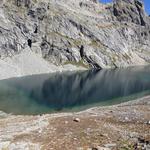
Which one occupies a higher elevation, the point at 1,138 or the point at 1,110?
the point at 1,138

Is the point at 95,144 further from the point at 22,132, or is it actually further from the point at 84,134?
the point at 22,132

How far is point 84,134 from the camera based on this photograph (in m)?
28.8

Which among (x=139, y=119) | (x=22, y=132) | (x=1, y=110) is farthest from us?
(x=1, y=110)

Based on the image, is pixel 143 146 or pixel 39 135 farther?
pixel 39 135

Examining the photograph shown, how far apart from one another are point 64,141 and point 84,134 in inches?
103

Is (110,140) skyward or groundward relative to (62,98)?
skyward

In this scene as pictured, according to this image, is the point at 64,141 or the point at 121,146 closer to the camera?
the point at 121,146

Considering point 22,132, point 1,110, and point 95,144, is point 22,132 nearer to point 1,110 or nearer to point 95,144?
point 95,144

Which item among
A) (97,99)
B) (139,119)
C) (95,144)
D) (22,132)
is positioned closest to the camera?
(95,144)

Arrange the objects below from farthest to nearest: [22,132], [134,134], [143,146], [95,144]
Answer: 1. [22,132]
2. [134,134]
3. [95,144]
4. [143,146]

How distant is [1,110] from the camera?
86438 mm

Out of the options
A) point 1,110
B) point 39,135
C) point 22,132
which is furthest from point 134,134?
point 1,110

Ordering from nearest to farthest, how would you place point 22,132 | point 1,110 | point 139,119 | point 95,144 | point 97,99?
point 95,144 < point 22,132 < point 139,119 < point 1,110 < point 97,99

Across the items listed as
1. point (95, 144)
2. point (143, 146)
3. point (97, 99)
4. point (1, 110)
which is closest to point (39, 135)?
point (95, 144)
